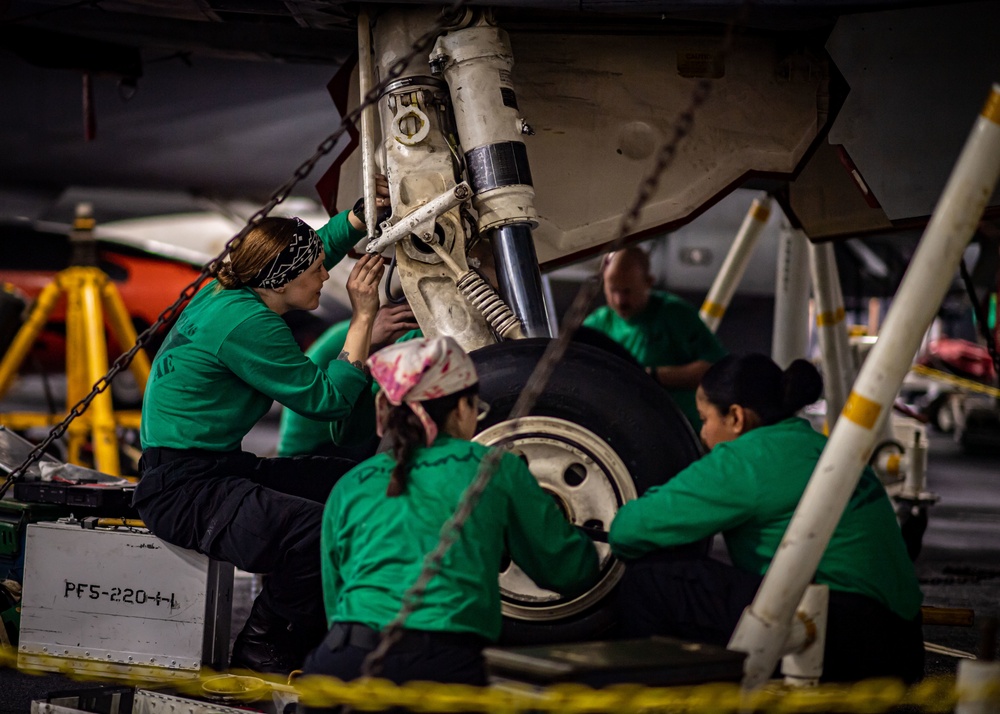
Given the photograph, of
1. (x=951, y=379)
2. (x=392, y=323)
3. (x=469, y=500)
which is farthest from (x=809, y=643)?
(x=951, y=379)

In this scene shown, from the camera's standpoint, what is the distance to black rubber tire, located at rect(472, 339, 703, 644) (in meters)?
3.42

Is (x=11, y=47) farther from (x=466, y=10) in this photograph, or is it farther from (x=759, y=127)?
(x=759, y=127)

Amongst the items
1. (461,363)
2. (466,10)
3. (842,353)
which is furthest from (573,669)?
(842,353)

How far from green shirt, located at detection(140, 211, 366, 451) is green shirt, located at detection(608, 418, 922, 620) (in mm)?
1017

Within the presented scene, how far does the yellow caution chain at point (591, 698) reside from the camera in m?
2.21

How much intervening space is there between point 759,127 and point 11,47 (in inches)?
151

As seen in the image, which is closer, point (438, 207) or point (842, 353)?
point (438, 207)

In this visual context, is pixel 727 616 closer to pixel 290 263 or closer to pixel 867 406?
pixel 867 406

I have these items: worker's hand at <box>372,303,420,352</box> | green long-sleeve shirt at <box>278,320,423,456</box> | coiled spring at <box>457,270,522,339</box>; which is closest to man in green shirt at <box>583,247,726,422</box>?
green long-sleeve shirt at <box>278,320,423,456</box>

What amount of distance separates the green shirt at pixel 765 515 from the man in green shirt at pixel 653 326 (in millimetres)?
2870

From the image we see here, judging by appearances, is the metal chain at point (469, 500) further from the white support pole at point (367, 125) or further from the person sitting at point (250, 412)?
the white support pole at point (367, 125)

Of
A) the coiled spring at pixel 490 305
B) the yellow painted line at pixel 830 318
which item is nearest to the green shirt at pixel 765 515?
the coiled spring at pixel 490 305

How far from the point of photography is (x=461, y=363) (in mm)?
2746

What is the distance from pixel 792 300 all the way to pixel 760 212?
62 centimetres
